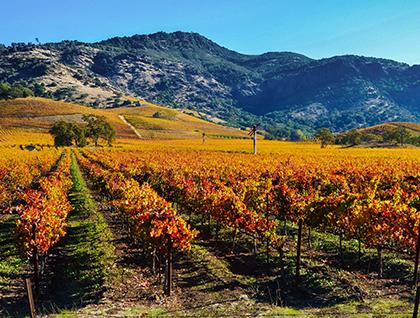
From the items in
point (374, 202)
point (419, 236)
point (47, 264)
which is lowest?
point (47, 264)

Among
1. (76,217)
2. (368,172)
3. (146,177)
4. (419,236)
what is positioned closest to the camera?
(419,236)

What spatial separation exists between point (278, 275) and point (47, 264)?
11873mm

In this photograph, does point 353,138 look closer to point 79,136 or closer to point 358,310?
point 79,136

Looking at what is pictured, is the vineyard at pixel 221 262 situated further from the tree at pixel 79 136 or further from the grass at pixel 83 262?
the tree at pixel 79 136

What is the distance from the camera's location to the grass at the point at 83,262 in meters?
15.0

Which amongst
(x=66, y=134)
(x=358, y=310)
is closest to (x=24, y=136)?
(x=66, y=134)

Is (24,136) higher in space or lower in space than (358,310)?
higher

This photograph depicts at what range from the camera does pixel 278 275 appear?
16969mm

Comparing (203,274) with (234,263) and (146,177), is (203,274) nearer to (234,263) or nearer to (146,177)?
(234,263)

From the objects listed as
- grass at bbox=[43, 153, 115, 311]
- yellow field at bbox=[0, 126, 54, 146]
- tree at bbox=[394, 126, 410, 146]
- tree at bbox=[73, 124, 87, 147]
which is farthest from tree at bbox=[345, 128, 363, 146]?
grass at bbox=[43, 153, 115, 311]

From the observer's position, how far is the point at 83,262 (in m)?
18.8

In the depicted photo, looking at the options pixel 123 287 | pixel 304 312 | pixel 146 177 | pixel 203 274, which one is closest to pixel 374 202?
pixel 304 312

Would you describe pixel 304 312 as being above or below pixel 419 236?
below

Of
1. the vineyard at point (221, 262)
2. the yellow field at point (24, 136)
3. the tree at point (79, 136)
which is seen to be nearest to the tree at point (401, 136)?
the tree at point (79, 136)
